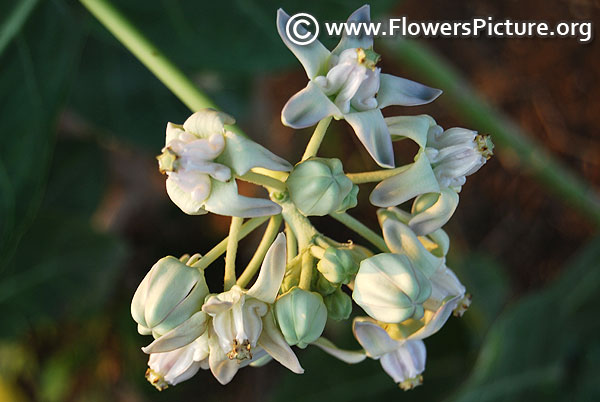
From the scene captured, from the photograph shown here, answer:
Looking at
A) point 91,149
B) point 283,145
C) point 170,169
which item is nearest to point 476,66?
point 283,145

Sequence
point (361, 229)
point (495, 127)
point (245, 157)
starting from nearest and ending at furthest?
point (245, 157) < point (361, 229) < point (495, 127)

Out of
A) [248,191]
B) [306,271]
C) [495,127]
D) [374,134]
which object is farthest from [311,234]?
[248,191]

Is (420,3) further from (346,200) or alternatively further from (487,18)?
(346,200)

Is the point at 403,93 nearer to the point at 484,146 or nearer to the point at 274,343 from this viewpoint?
the point at 484,146

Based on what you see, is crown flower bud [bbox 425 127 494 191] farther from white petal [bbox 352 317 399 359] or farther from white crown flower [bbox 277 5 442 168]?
white petal [bbox 352 317 399 359]

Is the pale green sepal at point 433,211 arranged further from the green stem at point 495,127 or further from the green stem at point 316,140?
the green stem at point 495,127

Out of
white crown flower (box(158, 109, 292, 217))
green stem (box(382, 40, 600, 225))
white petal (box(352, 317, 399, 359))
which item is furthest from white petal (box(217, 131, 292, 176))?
green stem (box(382, 40, 600, 225))
